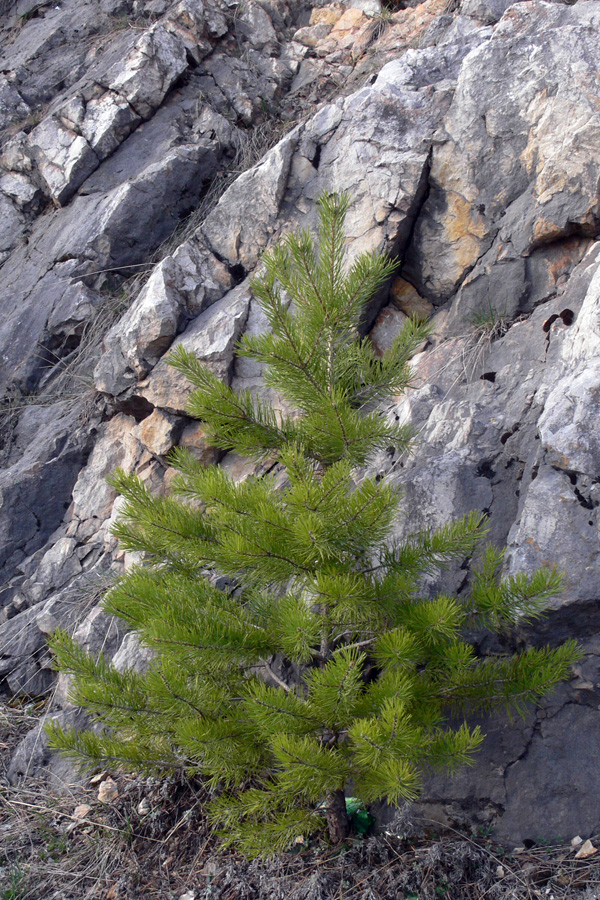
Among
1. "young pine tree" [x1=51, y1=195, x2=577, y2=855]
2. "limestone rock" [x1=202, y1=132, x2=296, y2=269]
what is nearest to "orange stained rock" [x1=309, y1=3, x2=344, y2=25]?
"limestone rock" [x1=202, y1=132, x2=296, y2=269]

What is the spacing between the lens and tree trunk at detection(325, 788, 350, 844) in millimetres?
2869

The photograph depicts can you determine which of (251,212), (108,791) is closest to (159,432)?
(251,212)

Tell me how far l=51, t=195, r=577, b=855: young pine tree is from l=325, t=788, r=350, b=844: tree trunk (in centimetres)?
1

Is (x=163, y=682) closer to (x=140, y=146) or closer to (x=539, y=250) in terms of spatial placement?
(x=539, y=250)

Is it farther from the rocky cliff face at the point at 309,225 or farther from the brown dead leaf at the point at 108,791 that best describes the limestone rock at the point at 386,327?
the brown dead leaf at the point at 108,791

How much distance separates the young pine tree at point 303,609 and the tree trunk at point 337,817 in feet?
0.04

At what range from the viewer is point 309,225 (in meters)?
5.42

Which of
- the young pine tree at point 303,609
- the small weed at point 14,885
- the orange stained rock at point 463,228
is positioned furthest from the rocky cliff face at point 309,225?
the small weed at point 14,885

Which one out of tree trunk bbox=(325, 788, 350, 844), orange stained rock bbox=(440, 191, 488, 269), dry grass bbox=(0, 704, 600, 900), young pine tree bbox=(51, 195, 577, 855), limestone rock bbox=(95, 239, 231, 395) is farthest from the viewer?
limestone rock bbox=(95, 239, 231, 395)

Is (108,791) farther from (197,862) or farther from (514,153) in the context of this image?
(514,153)

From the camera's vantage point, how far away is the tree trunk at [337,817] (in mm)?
2869

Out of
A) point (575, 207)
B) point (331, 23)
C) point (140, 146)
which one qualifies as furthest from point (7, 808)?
point (331, 23)

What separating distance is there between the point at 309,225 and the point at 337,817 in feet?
15.0

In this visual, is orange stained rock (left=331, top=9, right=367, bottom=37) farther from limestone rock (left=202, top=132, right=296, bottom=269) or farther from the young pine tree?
the young pine tree
